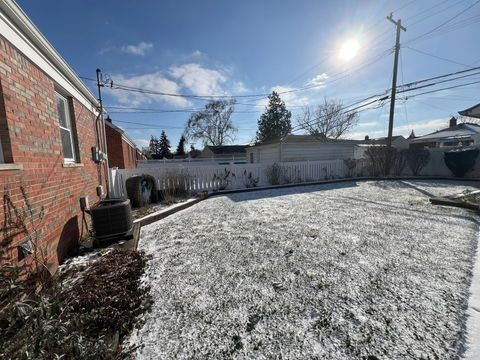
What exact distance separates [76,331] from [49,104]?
322cm

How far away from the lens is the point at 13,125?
7.41 feet

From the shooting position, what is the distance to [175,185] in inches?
305

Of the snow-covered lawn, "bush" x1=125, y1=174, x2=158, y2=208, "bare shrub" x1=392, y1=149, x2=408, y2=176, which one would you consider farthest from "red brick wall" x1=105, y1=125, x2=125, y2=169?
"bare shrub" x1=392, y1=149, x2=408, y2=176

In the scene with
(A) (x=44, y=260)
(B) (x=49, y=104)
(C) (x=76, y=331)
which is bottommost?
(C) (x=76, y=331)

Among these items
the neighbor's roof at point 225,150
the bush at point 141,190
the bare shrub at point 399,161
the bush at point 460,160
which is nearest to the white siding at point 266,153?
the bare shrub at point 399,161

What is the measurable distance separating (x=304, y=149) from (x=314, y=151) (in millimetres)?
871

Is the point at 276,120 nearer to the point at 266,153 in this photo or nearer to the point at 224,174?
the point at 266,153

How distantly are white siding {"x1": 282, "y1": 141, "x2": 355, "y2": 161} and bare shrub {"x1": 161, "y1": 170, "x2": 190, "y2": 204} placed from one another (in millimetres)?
7566

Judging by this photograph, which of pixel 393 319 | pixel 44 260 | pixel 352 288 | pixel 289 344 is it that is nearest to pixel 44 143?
pixel 44 260

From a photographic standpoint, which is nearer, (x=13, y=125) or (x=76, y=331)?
(x=76, y=331)

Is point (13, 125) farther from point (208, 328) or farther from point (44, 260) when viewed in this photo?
point (208, 328)

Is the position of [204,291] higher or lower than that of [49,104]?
lower

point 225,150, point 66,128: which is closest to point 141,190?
point 66,128

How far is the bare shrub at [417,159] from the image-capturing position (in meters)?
12.8
